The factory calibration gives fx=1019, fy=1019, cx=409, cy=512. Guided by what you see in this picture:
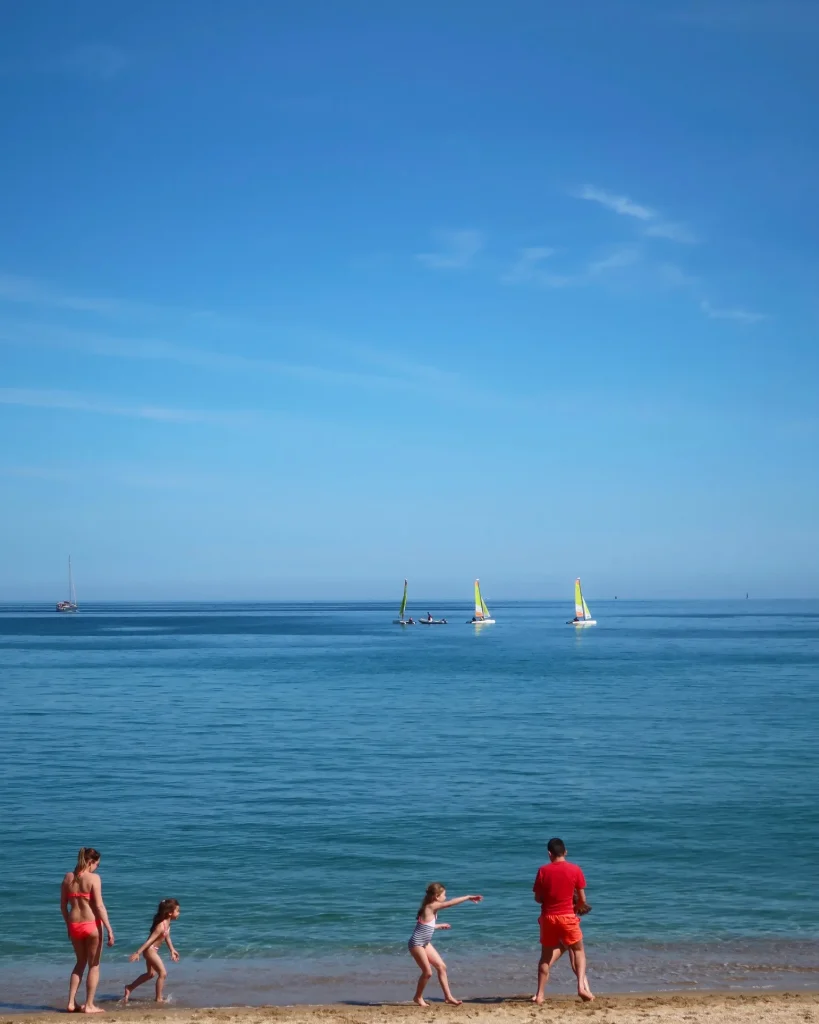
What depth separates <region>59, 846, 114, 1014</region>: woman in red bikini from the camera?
1374 cm

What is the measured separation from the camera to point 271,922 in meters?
19.6

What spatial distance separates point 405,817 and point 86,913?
15.3 meters

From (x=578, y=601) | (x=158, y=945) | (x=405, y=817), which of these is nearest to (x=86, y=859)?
(x=158, y=945)

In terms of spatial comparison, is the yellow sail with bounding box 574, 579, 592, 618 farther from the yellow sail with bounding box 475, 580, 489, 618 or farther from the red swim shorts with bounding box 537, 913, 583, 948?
the red swim shorts with bounding box 537, 913, 583, 948

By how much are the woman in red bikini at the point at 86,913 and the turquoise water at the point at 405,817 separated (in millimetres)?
2541

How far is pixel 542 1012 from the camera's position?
1405 cm

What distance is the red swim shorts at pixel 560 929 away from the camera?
13.8 m

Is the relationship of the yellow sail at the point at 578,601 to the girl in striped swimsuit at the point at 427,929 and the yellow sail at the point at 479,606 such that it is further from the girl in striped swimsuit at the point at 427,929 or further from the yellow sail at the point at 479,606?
the girl in striped swimsuit at the point at 427,929

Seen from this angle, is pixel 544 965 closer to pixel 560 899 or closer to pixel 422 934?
pixel 560 899

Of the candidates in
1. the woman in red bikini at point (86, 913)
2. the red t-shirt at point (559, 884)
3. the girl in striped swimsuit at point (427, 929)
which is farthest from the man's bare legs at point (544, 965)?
the woman in red bikini at point (86, 913)

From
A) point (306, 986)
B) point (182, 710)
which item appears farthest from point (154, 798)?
point (182, 710)

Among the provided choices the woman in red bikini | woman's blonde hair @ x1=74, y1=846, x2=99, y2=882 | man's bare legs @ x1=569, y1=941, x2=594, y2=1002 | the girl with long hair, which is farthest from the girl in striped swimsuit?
woman's blonde hair @ x1=74, y1=846, x2=99, y2=882

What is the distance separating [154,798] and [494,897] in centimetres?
1387

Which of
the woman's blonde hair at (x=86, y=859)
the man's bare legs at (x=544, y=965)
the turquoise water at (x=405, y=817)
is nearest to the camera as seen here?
the woman's blonde hair at (x=86, y=859)
